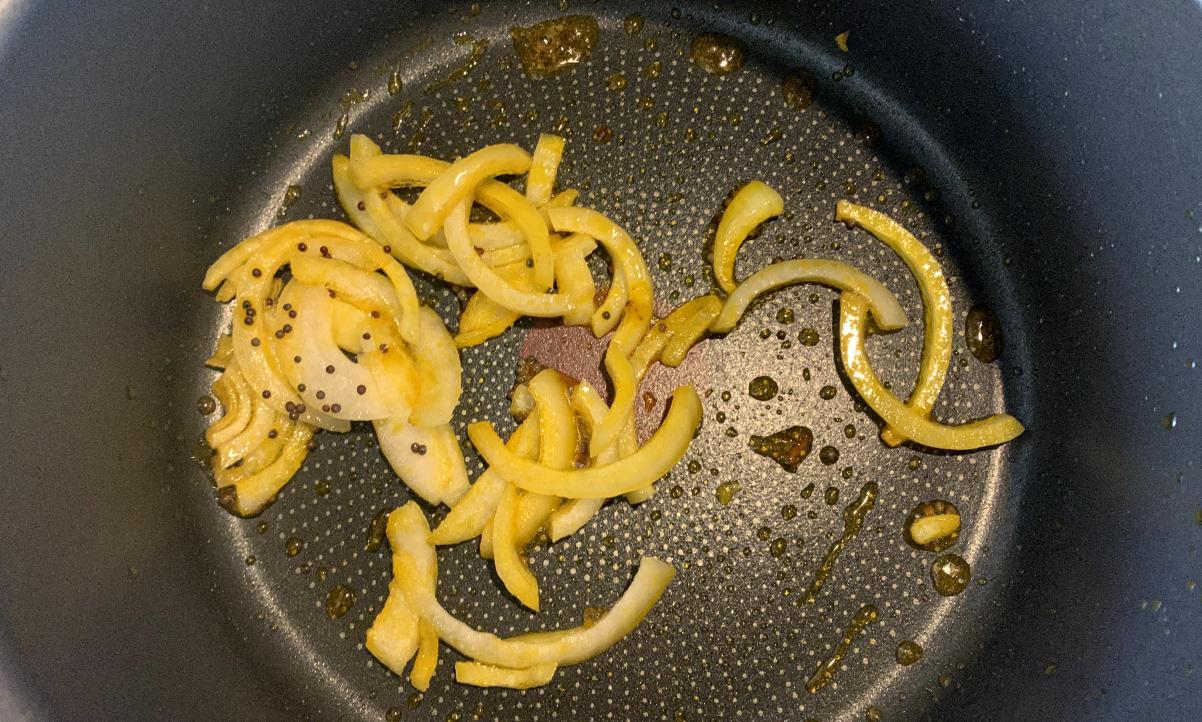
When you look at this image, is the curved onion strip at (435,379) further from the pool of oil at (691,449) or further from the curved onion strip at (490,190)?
the curved onion strip at (490,190)

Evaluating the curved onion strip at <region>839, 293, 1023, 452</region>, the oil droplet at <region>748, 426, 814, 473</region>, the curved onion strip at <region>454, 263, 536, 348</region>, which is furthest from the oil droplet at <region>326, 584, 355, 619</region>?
the curved onion strip at <region>839, 293, 1023, 452</region>

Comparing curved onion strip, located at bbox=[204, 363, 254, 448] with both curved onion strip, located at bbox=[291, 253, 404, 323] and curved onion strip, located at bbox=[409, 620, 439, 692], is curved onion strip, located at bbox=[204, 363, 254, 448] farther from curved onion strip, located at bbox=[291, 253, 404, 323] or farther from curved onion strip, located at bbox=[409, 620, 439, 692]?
curved onion strip, located at bbox=[409, 620, 439, 692]

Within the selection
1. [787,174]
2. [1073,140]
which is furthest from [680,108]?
[1073,140]

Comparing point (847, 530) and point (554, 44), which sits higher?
point (554, 44)

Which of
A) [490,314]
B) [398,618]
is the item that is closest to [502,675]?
[398,618]

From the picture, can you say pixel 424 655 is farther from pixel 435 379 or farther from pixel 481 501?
pixel 435 379
